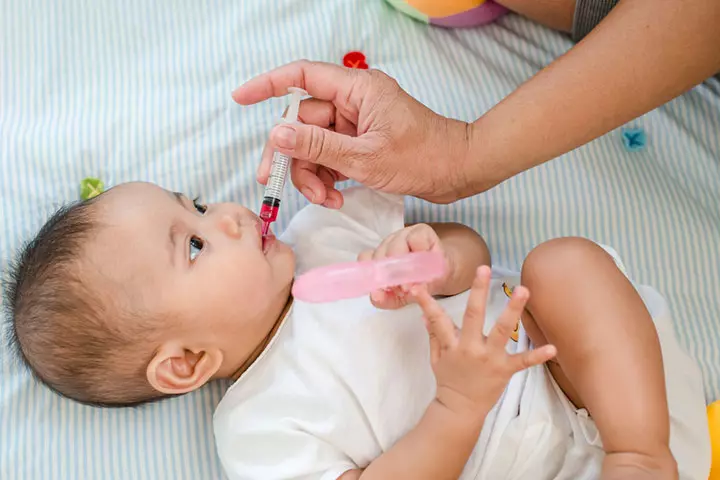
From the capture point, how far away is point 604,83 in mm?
1144

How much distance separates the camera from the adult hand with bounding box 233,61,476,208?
112 cm

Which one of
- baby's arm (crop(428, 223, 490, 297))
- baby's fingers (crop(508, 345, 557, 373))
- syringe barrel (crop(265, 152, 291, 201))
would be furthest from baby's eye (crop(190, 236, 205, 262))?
baby's fingers (crop(508, 345, 557, 373))

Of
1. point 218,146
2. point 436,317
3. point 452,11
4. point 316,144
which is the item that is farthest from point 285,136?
point 452,11

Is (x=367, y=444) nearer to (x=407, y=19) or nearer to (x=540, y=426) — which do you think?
(x=540, y=426)

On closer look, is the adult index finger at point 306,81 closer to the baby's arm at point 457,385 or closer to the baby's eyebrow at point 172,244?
the baby's eyebrow at point 172,244

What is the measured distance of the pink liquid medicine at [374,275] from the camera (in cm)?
96

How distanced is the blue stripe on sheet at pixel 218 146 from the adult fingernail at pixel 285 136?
33 centimetres

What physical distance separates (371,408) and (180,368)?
278mm

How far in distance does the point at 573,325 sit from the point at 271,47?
33.0 inches

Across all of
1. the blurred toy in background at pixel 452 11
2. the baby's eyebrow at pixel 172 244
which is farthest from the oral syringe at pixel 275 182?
the blurred toy in background at pixel 452 11

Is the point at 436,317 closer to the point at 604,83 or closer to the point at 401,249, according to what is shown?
the point at 401,249

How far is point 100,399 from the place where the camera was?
1099 millimetres

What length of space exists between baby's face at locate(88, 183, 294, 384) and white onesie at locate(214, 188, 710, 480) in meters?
0.08

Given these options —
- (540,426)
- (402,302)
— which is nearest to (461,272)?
(402,302)
